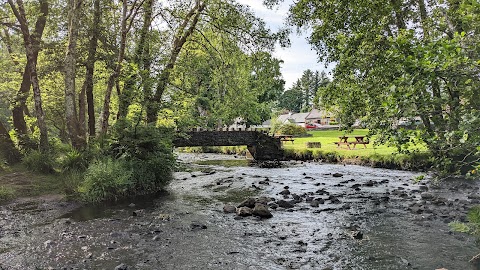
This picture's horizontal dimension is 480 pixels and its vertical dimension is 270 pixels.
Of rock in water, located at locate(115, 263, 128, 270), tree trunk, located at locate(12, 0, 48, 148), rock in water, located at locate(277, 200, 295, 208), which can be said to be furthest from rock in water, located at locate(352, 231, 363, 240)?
tree trunk, located at locate(12, 0, 48, 148)

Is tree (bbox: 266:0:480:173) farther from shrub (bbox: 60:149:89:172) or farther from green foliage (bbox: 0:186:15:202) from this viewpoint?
green foliage (bbox: 0:186:15:202)

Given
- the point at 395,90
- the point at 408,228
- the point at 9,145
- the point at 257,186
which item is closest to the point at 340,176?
the point at 257,186

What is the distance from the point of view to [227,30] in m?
19.0

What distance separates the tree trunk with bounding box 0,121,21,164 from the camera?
1625 cm

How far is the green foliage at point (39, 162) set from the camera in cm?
1562

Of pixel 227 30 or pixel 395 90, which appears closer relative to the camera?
pixel 395 90

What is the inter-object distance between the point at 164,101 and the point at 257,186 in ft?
21.3

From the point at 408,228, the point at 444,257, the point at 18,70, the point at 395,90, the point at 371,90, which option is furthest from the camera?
the point at 18,70

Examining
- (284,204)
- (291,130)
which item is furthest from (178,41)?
(291,130)

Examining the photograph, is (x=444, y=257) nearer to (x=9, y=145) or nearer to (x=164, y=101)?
(x=164, y=101)

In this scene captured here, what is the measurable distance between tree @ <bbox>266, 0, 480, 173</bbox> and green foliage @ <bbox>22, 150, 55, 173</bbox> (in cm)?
1272

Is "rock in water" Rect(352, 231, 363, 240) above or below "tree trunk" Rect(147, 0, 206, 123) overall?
below

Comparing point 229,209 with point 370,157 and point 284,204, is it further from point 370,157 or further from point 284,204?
point 370,157

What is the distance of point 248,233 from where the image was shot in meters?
9.39
